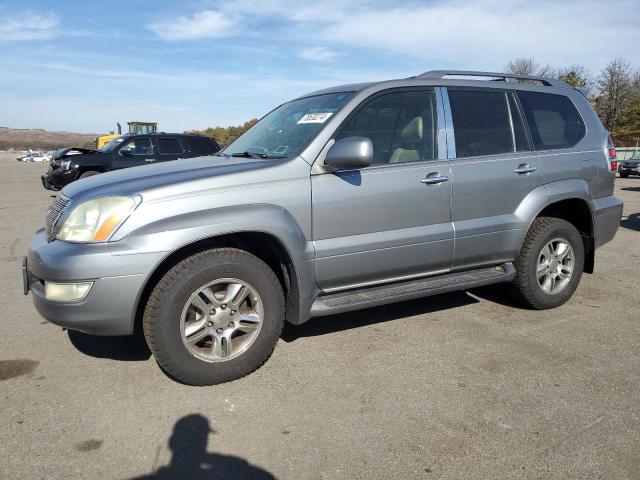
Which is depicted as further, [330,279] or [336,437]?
[330,279]

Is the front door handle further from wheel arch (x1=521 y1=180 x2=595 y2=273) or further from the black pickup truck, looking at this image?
the black pickup truck

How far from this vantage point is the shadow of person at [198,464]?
231cm

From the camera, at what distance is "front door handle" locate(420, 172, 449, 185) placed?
367 centimetres

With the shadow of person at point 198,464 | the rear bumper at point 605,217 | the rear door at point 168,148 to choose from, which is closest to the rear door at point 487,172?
the rear bumper at point 605,217

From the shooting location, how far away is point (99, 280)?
2805 mm

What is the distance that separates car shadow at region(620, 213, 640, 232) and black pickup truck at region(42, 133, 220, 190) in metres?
9.26

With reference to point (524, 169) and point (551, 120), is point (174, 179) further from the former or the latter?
point (551, 120)

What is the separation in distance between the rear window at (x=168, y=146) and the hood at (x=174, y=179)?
388 inches

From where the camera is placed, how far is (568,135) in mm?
4496

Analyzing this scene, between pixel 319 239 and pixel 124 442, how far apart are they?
1587 millimetres

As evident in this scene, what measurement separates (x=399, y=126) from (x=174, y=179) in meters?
1.65

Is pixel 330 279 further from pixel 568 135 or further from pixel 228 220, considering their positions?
pixel 568 135

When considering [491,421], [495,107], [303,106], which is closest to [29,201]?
[303,106]

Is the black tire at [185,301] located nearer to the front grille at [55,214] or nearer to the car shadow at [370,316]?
the car shadow at [370,316]
